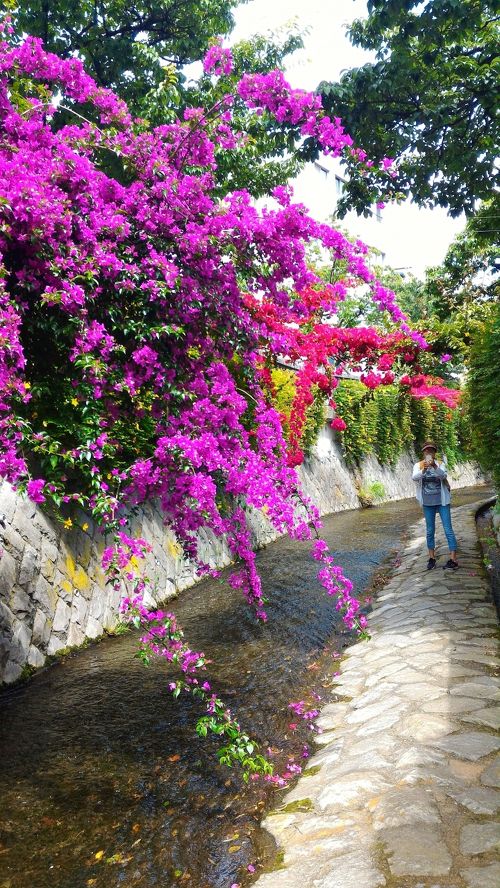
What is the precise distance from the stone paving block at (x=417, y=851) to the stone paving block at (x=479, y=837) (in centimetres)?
10

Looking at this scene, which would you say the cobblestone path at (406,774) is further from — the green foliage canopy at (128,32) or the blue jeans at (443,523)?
the green foliage canopy at (128,32)

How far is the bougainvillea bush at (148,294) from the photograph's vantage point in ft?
11.3

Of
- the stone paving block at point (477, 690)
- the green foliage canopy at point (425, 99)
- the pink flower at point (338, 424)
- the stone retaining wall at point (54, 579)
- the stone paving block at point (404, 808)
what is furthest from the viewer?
the pink flower at point (338, 424)

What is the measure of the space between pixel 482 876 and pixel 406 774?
851 mm

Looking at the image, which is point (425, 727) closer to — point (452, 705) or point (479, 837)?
point (452, 705)

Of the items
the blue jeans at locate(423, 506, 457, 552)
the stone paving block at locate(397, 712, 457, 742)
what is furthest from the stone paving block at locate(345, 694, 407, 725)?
the blue jeans at locate(423, 506, 457, 552)

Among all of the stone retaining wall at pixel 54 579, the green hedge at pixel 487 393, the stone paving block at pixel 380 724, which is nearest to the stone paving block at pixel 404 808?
the stone paving block at pixel 380 724

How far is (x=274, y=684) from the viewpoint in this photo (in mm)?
4652

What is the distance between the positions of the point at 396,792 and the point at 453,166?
8970 mm

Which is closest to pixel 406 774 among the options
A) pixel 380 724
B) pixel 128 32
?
pixel 380 724

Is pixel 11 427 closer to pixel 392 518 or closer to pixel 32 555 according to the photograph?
pixel 32 555

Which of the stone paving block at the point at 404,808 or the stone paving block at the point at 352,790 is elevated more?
the stone paving block at the point at 404,808

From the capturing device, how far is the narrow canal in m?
2.69

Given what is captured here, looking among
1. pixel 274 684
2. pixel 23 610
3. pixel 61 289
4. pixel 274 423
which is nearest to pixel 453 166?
pixel 274 423
